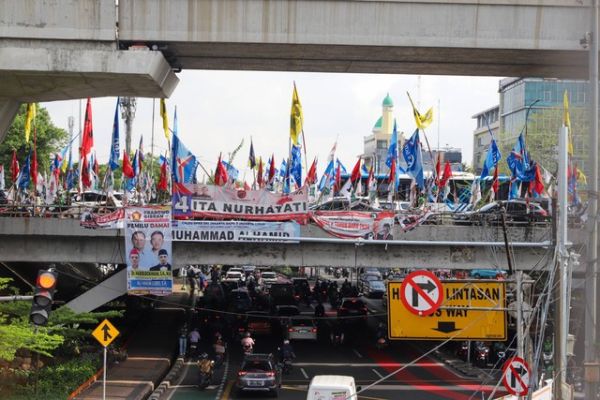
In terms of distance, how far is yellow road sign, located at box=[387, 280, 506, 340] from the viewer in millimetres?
15578

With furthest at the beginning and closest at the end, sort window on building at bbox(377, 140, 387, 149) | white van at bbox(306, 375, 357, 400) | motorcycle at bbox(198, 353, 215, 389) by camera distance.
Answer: window on building at bbox(377, 140, 387, 149)
motorcycle at bbox(198, 353, 215, 389)
white van at bbox(306, 375, 357, 400)

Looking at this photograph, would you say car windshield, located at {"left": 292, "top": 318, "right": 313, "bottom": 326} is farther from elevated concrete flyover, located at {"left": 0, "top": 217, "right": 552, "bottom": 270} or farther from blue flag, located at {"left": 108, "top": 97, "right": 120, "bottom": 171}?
blue flag, located at {"left": 108, "top": 97, "right": 120, "bottom": 171}

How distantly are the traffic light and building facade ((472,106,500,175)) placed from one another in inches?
3970

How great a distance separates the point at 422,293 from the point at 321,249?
17.4 m

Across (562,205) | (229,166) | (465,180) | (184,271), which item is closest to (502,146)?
(465,180)

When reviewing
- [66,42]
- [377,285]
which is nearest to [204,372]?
[66,42]

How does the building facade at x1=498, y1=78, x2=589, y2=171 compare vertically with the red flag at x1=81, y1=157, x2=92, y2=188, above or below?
above

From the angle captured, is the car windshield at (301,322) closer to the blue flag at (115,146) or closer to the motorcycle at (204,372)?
the blue flag at (115,146)

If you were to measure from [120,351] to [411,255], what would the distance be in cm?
1209

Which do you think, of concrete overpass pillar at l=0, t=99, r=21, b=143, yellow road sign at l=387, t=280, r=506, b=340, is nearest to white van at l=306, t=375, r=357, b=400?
yellow road sign at l=387, t=280, r=506, b=340

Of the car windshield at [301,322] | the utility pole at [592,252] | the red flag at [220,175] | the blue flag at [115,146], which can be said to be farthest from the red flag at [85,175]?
the utility pole at [592,252]

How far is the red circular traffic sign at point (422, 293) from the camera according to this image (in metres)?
14.4

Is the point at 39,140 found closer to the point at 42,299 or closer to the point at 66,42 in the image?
the point at 66,42

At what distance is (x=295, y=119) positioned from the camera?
35312 mm
